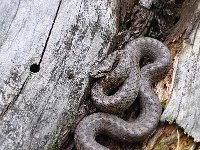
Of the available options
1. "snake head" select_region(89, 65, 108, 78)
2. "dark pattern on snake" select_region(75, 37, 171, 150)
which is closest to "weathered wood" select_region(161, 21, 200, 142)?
"dark pattern on snake" select_region(75, 37, 171, 150)

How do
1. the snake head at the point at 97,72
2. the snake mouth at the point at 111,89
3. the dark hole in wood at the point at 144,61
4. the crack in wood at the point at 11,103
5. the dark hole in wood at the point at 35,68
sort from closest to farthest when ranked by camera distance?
the crack in wood at the point at 11,103 → the dark hole in wood at the point at 35,68 → the snake head at the point at 97,72 → the snake mouth at the point at 111,89 → the dark hole in wood at the point at 144,61

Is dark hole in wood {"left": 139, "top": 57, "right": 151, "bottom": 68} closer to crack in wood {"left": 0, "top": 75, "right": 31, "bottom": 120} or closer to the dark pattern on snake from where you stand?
the dark pattern on snake

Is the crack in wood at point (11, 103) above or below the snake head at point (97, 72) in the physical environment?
below

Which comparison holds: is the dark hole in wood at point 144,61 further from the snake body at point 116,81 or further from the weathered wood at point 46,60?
the weathered wood at point 46,60

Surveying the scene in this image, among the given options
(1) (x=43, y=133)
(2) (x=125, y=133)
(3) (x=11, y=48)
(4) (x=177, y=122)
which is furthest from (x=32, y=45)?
(4) (x=177, y=122)

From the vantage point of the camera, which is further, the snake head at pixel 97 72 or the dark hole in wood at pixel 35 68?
the snake head at pixel 97 72

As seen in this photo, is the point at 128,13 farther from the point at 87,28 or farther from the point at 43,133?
the point at 43,133

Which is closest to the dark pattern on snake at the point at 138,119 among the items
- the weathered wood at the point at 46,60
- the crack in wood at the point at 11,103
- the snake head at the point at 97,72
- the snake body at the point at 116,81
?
the snake body at the point at 116,81

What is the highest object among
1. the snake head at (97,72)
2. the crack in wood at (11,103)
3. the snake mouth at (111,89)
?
the snake head at (97,72)
